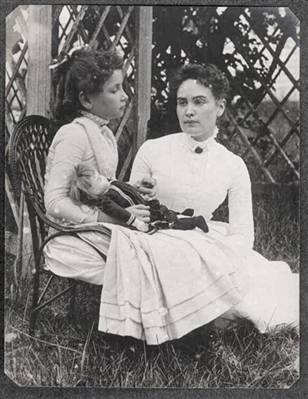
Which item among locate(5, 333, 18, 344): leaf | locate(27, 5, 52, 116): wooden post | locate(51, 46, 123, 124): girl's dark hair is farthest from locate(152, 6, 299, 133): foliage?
locate(5, 333, 18, 344): leaf

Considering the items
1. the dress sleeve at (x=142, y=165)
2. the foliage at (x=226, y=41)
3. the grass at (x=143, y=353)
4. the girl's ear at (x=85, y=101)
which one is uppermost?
the foliage at (x=226, y=41)

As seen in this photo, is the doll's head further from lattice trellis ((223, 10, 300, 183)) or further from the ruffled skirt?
lattice trellis ((223, 10, 300, 183))

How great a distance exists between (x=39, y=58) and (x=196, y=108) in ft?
1.16

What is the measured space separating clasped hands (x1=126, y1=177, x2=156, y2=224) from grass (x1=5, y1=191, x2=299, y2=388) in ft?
0.60

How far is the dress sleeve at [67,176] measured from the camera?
119 cm

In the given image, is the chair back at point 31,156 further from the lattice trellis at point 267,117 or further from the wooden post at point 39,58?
the lattice trellis at point 267,117

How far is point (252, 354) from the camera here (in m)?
1.23

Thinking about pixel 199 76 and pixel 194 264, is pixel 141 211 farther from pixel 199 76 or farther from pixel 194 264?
pixel 199 76

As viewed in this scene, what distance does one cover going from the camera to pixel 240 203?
1234 millimetres

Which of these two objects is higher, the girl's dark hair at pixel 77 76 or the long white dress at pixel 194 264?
the girl's dark hair at pixel 77 76

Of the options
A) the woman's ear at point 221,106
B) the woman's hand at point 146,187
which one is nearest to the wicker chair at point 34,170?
the woman's hand at point 146,187

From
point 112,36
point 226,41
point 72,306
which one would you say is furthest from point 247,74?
point 72,306

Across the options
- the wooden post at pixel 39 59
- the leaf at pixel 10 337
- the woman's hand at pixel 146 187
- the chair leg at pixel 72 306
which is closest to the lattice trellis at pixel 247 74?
the woman's hand at pixel 146 187

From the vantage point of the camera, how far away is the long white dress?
3.87 feet
